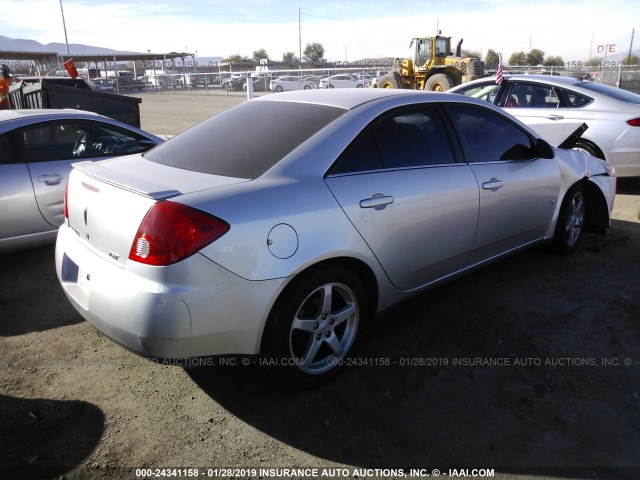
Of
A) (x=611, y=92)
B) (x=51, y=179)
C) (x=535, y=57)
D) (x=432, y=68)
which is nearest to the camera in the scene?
(x=51, y=179)

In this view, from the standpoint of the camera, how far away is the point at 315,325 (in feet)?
9.43

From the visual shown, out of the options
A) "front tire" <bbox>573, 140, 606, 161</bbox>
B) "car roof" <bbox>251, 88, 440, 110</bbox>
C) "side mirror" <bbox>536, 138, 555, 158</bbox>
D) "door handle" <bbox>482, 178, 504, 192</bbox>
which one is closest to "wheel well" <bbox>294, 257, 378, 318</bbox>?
"car roof" <bbox>251, 88, 440, 110</bbox>

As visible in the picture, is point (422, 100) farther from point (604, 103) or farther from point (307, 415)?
point (604, 103)

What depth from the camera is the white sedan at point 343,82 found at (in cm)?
3299

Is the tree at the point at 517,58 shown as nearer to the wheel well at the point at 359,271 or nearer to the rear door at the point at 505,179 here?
the rear door at the point at 505,179

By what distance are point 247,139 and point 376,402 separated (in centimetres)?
168

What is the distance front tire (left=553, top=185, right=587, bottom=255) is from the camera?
4.77 m

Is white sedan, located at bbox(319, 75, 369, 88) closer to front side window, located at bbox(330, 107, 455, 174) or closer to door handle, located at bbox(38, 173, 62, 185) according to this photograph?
door handle, located at bbox(38, 173, 62, 185)

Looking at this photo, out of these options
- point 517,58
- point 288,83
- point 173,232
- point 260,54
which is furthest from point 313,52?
point 173,232

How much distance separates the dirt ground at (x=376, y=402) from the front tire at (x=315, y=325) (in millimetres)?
134

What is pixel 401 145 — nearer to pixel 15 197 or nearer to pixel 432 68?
pixel 15 197

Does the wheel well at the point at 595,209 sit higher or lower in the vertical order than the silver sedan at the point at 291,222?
lower

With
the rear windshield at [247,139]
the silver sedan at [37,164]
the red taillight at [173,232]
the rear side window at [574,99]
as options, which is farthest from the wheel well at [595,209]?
the silver sedan at [37,164]

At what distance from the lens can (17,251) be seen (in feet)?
15.2
